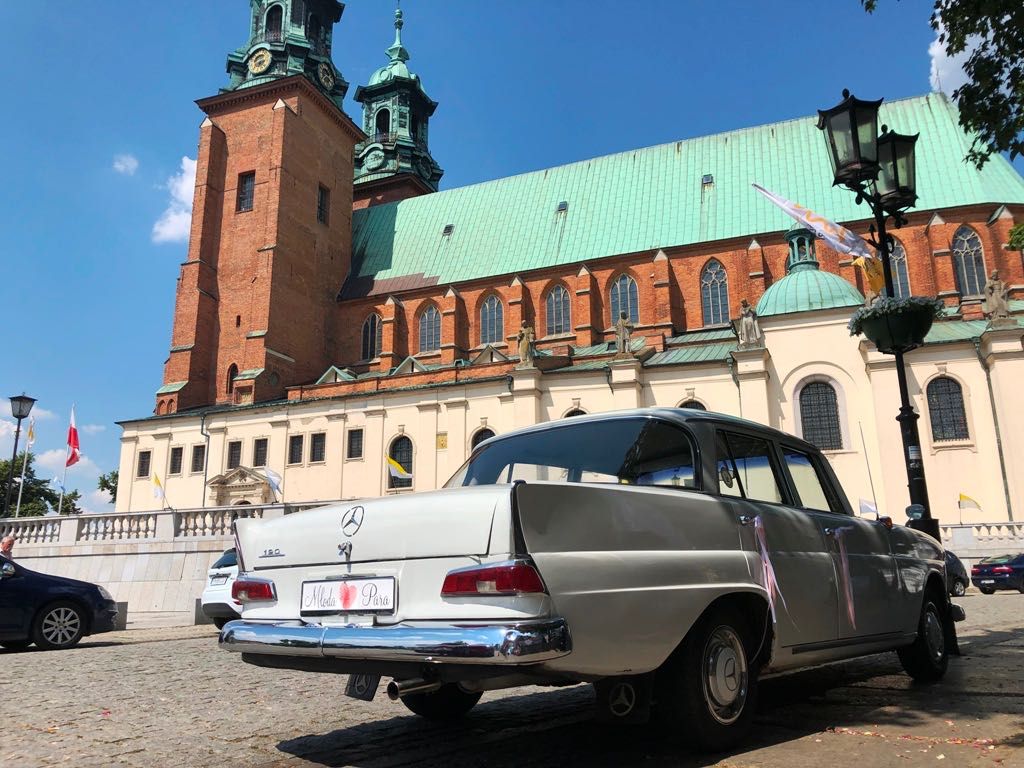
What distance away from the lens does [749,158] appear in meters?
38.8

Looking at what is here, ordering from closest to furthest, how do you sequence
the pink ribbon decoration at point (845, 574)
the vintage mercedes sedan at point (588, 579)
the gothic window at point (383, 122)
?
1. the vintage mercedes sedan at point (588, 579)
2. the pink ribbon decoration at point (845, 574)
3. the gothic window at point (383, 122)

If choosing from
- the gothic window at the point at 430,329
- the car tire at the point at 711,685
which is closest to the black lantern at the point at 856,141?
the car tire at the point at 711,685

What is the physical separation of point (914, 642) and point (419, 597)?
400cm

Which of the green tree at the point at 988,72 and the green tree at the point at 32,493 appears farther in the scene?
the green tree at the point at 32,493

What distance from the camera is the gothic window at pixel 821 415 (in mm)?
28219

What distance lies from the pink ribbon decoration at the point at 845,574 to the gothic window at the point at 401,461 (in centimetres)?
2881

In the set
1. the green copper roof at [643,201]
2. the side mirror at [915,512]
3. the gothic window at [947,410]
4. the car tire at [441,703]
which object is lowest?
the car tire at [441,703]

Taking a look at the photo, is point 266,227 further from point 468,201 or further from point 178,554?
point 178,554

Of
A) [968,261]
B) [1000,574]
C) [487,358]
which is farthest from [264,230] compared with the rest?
[1000,574]

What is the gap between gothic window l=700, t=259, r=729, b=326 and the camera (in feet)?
117

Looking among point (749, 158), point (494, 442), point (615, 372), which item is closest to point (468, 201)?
point (749, 158)

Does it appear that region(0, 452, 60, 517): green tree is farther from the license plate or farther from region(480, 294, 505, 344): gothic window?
the license plate

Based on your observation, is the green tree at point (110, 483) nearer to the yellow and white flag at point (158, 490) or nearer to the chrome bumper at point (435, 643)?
the yellow and white flag at point (158, 490)

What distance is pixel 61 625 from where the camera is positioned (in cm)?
985
